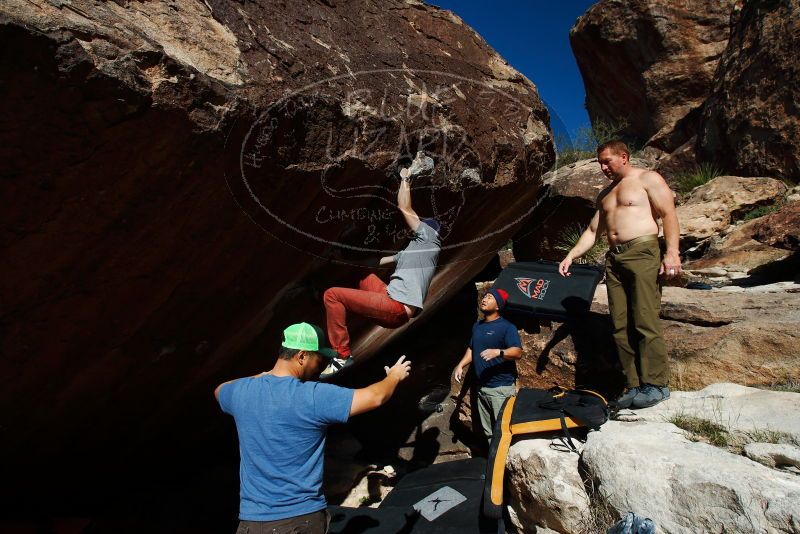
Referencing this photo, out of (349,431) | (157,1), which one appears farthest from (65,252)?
(349,431)

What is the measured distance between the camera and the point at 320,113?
2695mm

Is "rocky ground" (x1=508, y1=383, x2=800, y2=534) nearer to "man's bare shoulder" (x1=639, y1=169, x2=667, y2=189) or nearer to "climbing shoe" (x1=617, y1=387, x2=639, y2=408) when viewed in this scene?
"climbing shoe" (x1=617, y1=387, x2=639, y2=408)

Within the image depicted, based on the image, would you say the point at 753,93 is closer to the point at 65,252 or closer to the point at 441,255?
the point at 441,255

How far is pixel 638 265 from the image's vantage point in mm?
3232

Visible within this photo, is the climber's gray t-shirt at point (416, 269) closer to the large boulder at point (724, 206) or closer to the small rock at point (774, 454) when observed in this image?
the small rock at point (774, 454)

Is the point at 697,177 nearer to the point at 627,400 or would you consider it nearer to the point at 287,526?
the point at 627,400

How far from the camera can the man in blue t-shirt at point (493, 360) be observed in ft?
13.1

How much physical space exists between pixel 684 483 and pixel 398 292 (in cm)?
170

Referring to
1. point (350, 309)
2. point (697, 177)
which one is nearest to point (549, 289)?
point (350, 309)

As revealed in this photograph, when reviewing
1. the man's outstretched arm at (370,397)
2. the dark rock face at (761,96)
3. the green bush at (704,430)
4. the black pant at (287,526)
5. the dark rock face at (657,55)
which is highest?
the dark rock face at (657,55)

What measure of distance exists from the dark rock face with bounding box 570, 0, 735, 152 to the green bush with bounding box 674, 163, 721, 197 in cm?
253

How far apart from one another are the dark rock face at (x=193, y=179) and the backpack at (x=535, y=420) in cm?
143

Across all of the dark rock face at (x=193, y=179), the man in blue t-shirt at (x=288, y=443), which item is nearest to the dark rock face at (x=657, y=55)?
the dark rock face at (x=193, y=179)

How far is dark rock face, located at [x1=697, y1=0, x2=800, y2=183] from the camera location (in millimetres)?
6910
